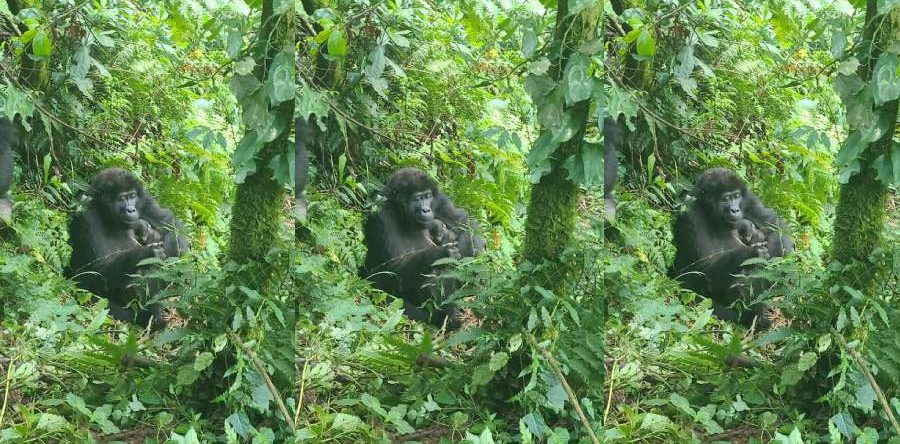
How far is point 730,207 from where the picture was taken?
6.03 m

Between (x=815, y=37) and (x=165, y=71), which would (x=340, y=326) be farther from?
(x=815, y=37)

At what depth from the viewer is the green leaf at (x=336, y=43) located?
409 centimetres

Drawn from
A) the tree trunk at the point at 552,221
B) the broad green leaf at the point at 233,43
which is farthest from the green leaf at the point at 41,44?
the tree trunk at the point at 552,221

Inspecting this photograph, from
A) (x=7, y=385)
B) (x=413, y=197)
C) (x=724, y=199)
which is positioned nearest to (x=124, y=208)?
(x=7, y=385)

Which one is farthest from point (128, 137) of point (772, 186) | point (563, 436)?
point (772, 186)

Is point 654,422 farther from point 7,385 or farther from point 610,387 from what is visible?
point 7,385

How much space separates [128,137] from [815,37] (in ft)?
13.1

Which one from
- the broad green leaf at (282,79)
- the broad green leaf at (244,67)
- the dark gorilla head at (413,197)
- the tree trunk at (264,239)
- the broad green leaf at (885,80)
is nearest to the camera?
the broad green leaf at (282,79)

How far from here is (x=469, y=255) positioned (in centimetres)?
537

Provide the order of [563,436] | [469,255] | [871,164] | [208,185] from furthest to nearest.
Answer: [469,255] → [208,185] → [871,164] → [563,436]

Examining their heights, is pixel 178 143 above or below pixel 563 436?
above

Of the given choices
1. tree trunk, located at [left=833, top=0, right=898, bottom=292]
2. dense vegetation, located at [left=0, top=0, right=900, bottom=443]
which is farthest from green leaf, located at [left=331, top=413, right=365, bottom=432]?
tree trunk, located at [left=833, top=0, right=898, bottom=292]

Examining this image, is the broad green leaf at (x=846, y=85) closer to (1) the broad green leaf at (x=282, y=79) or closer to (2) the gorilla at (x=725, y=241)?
(2) the gorilla at (x=725, y=241)

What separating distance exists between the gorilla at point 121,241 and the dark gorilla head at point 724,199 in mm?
3419
